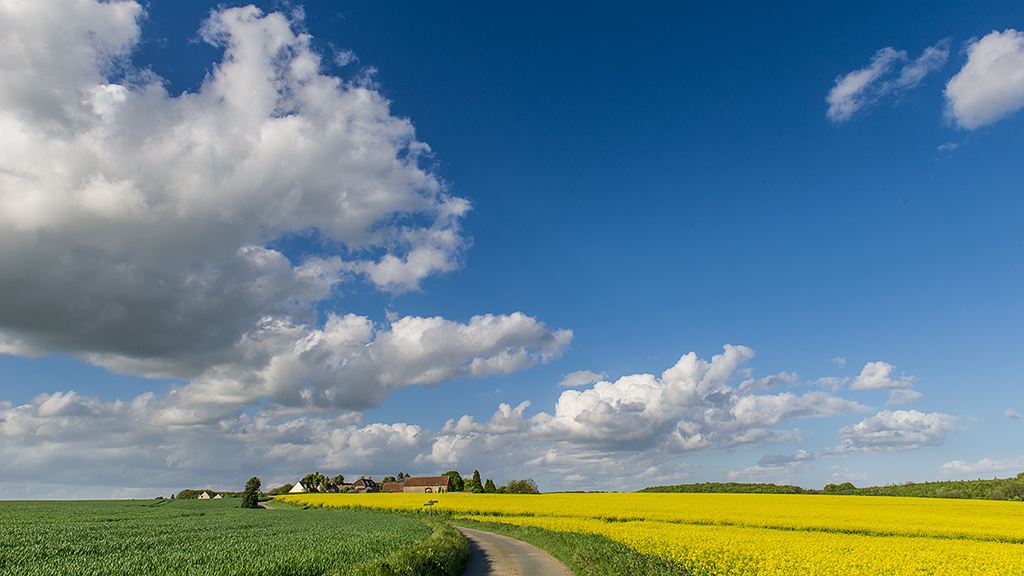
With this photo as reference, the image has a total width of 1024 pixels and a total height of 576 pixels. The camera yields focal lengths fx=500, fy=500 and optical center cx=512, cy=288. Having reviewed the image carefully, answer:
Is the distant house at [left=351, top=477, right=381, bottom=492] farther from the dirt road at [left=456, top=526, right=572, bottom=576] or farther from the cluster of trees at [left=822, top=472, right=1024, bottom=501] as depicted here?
the dirt road at [left=456, top=526, right=572, bottom=576]

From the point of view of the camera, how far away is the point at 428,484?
127062 millimetres

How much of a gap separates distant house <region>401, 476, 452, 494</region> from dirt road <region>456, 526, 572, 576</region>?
101m

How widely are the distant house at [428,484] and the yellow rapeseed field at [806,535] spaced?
69.9 m

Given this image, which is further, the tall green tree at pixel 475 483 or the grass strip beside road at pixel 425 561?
the tall green tree at pixel 475 483

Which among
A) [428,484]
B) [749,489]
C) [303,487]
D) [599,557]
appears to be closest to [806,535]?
[599,557]

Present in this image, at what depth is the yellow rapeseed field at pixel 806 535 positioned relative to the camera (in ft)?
69.2

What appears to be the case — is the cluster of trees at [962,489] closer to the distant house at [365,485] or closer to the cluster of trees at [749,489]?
the cluster of trees at [749,489]

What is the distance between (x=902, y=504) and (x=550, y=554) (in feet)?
181

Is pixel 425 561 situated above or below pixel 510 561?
above

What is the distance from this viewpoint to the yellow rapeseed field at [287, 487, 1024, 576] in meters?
21.1

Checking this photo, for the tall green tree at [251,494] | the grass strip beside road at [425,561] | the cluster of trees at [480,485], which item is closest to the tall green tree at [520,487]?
the cluster of trees at [480,485]

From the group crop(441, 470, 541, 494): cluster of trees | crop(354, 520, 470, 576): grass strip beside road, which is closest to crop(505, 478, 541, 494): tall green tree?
crop(441, 470, 541, 494): cluster of trees

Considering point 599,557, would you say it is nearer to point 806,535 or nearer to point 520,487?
point 806,535

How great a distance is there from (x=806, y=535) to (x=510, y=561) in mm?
20096
